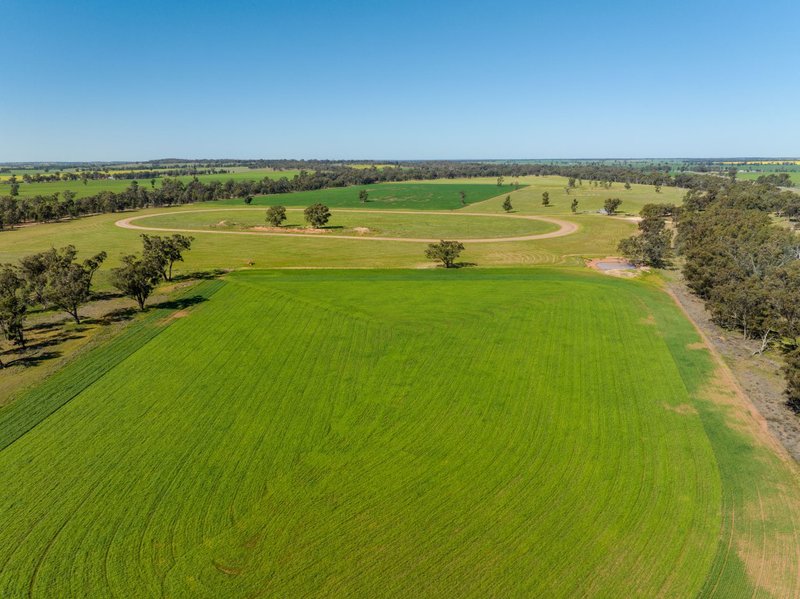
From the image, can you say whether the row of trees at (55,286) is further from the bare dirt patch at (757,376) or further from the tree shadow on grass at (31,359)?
the bare dirt patch at (757,376)

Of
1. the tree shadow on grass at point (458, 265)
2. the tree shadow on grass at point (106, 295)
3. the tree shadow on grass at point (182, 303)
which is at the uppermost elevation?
the tree shadow on grass at point (458, 265)

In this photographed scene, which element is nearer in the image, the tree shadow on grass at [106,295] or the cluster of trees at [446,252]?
the tree shadow on grass at [106,295]

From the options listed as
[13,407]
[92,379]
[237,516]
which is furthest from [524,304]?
[13,407]

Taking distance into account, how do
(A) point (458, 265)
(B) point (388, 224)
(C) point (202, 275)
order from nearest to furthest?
(C) point (202, 275)
(A) point (458, 265)
(B) point (388, 224)

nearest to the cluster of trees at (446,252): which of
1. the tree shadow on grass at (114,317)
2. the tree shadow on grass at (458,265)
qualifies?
the tree shadow on grass at (458,265)

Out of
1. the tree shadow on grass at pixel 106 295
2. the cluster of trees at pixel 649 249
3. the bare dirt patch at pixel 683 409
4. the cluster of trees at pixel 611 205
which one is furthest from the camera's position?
the cluster of trees at pixel 611 205

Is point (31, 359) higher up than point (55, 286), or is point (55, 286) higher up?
point (55, 286)

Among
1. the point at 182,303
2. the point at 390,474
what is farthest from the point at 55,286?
the point at 390,474

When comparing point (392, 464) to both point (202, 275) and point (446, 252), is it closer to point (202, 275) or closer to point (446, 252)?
point (446, 252)
